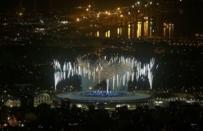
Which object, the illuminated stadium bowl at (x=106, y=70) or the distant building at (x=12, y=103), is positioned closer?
the distant building at (x=12, y=103)

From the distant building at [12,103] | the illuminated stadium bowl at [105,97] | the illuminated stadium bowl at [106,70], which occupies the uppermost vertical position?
the illuminated stadium bowl at [106,70]

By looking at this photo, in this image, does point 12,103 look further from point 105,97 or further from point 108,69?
point 108,69

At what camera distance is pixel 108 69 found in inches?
1109

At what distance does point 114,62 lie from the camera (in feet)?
93.1

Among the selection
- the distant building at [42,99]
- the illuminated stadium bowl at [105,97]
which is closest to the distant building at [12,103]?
the distant building at [42,99]

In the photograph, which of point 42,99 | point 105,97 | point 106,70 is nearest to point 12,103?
point 42,99

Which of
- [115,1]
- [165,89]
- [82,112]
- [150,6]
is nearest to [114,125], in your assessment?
[82,112]

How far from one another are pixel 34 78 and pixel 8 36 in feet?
6.91

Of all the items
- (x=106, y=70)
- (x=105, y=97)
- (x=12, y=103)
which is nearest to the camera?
(x=105, y=97)

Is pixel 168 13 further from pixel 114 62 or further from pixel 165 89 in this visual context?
pixel 165 89

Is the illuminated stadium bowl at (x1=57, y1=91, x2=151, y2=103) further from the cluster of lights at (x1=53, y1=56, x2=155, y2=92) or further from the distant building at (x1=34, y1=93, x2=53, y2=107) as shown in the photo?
the cluster of lights at (x1=53, y1=56, x2=155, y2=92)

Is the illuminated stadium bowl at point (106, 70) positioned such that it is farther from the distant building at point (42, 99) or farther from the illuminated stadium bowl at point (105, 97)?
the illuminated stadium bowl at point (105, 97)

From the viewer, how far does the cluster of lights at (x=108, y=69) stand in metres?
27.4

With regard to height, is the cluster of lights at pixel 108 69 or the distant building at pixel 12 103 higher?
the cluster of lights at pixel 108 69
